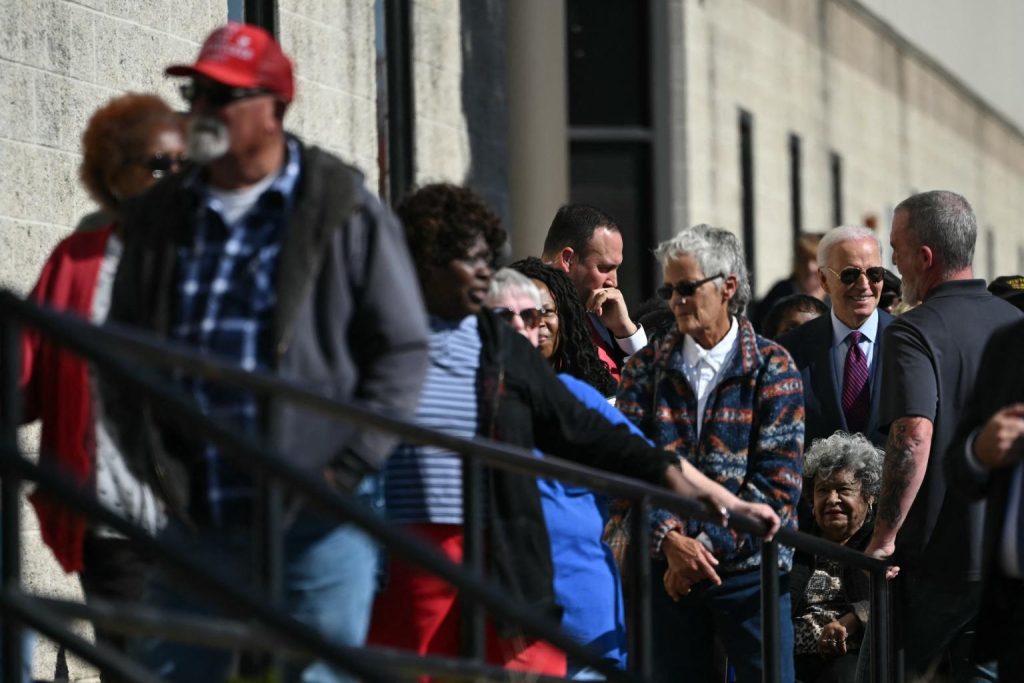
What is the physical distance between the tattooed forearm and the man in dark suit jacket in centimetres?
132

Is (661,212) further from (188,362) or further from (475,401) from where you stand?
(188,362)

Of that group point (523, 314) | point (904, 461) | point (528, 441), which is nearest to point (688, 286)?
point (523, 314)

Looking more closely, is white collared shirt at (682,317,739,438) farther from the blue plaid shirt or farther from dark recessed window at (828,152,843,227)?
dark recessed window at (828,152,843,227)

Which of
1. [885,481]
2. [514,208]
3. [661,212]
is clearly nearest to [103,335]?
[885,481]

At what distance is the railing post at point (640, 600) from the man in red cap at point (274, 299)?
1.14 m

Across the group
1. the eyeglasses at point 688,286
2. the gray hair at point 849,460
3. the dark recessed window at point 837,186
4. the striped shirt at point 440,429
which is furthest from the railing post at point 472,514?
the dark recessed window at point 837,186

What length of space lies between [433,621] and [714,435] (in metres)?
1.74

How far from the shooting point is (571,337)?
7383 millimetres

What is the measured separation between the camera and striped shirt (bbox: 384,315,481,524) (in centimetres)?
514

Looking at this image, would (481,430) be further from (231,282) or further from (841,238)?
(841,238)

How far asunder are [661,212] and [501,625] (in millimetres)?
13638

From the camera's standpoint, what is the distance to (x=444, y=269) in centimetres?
557

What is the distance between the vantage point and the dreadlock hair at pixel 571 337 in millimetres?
7367

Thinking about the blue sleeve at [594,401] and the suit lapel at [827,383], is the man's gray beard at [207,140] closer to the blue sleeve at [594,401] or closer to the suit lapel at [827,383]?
the blue sleeve at [594,401]
